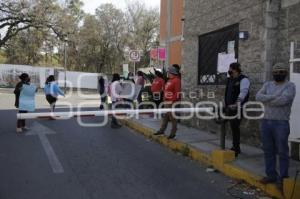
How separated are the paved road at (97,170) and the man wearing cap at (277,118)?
2.97 feet

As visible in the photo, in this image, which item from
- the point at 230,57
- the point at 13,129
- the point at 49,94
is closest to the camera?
the point at 230,57

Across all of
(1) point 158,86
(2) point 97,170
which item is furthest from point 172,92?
(1) point 158,86

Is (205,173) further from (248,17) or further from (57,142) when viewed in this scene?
(57,142)

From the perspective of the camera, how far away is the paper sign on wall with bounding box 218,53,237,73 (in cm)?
1108

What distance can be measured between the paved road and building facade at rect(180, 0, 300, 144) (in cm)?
223

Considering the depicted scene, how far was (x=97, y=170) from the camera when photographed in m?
8.34

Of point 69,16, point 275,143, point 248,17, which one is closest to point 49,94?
point 248,17

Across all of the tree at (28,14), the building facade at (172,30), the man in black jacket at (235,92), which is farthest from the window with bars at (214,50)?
the tree at (28,14)

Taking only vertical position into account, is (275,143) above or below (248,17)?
below

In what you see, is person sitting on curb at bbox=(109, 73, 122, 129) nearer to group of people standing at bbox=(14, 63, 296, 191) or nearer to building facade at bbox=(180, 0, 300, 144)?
building facade at bbox=(180, 0, 300, 144)

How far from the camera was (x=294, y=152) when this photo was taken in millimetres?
8453

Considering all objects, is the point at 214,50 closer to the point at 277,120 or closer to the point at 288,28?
the point at 288,28

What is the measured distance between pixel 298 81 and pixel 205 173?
2.35 metres

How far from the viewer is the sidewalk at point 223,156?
714 cm
